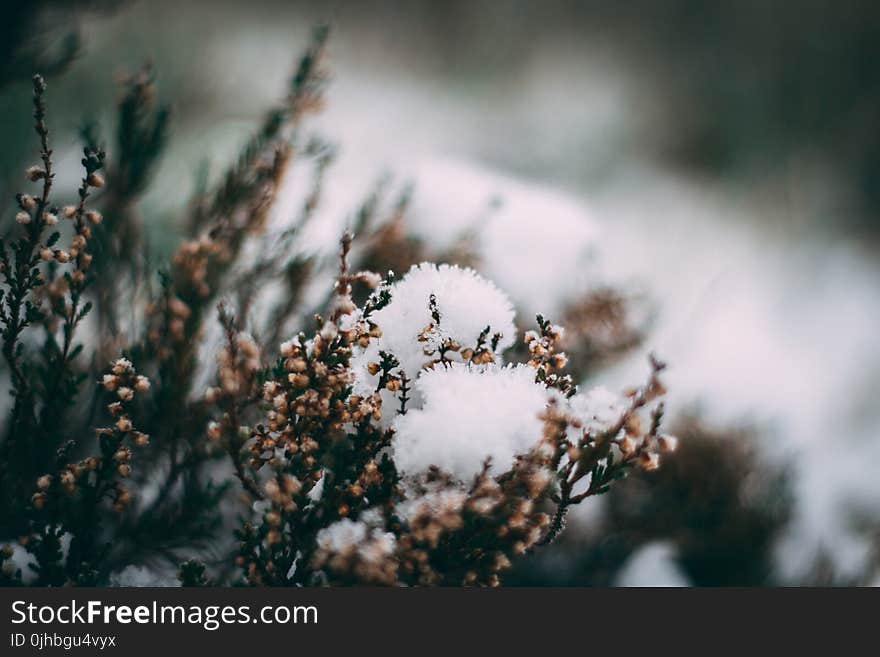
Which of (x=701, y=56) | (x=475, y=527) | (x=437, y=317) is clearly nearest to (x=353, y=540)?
(x=475, y=527)

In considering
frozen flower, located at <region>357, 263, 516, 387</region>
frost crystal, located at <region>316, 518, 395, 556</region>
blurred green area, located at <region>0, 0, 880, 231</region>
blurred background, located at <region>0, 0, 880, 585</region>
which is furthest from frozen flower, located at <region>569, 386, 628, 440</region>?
blurred green area, located at <region>0, 0, 880, 231</region>

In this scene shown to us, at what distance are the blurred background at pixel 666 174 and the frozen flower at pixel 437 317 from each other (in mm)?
1502

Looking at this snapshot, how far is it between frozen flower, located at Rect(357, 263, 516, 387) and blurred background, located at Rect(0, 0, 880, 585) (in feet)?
4.93

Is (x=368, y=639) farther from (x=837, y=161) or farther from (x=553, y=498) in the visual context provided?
(x=837, y=161)

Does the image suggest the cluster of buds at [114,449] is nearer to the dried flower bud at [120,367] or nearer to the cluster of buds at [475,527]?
the dried flower bud at [120,367]

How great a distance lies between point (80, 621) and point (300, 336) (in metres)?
0.65

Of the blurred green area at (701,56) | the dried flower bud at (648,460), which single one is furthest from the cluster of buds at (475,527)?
the blurred green area at (701,56)

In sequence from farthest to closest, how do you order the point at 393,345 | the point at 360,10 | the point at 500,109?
1. the point at 500,109
2. the point at 360,10
3. the point at 393,345

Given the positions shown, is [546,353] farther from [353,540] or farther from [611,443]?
[353,540]

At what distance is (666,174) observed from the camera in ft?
13.4

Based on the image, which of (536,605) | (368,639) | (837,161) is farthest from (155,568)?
(837,161)

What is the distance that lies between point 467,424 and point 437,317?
0.67 feet

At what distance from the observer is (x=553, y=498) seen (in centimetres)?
82

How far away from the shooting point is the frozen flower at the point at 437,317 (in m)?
0.89
